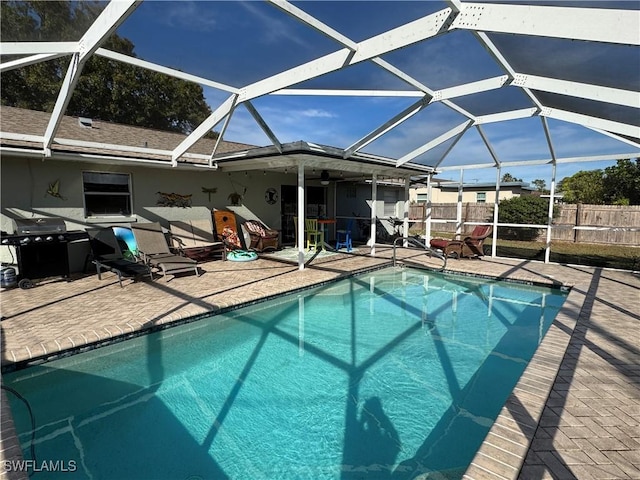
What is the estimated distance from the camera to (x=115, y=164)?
827 centimetres

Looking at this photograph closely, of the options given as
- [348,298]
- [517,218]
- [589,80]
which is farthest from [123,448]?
[517,218]

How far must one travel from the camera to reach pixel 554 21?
3.01 metres

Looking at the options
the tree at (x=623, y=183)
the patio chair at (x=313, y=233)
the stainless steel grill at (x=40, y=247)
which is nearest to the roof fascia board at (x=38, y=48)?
the stainless steel grill at (x=40, y=247)

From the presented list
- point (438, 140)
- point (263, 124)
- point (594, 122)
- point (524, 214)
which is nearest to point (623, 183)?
point (524, 214)

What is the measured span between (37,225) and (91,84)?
15.4 metres

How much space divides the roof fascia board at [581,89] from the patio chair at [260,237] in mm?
7937

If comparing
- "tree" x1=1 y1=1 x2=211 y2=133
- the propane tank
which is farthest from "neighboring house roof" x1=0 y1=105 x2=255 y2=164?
the propane tank

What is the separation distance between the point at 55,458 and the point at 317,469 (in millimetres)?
2254

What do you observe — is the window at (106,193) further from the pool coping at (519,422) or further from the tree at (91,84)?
the pool coping at (519,422)

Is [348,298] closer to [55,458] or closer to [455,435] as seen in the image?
[455,435]

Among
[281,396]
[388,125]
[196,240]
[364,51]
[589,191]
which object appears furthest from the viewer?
[589,191]

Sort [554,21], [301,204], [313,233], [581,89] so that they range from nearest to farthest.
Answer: [554,21]
[581,89]
[301,204]
[313,233]

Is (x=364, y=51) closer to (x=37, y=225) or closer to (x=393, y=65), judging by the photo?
(x=393, y=65)

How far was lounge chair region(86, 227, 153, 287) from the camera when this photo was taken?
Result: 7094 millimetres
